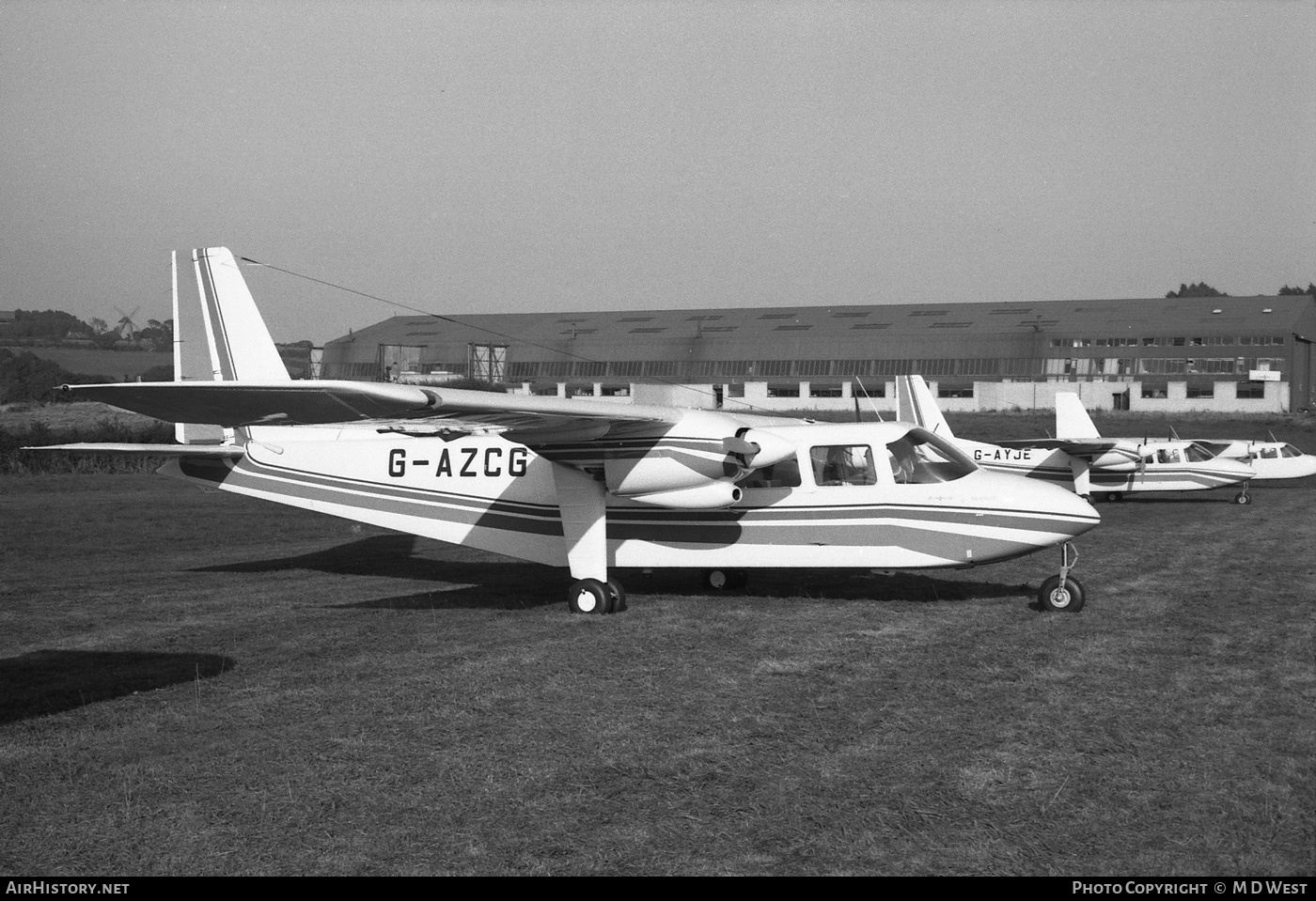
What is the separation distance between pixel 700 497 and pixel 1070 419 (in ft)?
78.8

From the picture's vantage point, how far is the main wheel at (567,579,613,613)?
13117mm

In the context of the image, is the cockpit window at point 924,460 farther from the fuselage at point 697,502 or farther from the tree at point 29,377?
the tree at point 29,377

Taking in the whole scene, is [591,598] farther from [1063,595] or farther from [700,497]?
[1063,595]

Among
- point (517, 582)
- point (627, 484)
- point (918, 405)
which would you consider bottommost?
point (517, 582)

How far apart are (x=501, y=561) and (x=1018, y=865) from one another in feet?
46.4

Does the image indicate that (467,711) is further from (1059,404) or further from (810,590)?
(1059,404)

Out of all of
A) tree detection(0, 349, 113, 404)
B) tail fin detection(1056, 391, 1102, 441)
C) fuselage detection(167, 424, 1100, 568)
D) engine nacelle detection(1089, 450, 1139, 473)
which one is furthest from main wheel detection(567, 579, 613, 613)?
tree detection(0, 349, 113, 404)

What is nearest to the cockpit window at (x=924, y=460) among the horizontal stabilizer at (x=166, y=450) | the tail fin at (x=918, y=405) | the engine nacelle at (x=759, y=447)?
the engine nacelle at (x=759, y=447)

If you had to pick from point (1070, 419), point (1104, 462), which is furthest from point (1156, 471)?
point (1070, 419)

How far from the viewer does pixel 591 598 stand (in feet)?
43.1

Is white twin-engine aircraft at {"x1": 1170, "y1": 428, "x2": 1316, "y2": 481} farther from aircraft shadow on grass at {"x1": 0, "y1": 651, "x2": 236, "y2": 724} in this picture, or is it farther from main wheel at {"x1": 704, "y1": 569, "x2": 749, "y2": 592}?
aircraft shadow on grass at {"x1": 0, "y1": 651, "x2": 236, "y2": 724}

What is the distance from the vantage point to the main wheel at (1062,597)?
1266cm

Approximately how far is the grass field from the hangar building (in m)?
A: 43.4

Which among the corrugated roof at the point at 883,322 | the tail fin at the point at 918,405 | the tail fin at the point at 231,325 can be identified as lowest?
the tail fin at the point at 918,405
